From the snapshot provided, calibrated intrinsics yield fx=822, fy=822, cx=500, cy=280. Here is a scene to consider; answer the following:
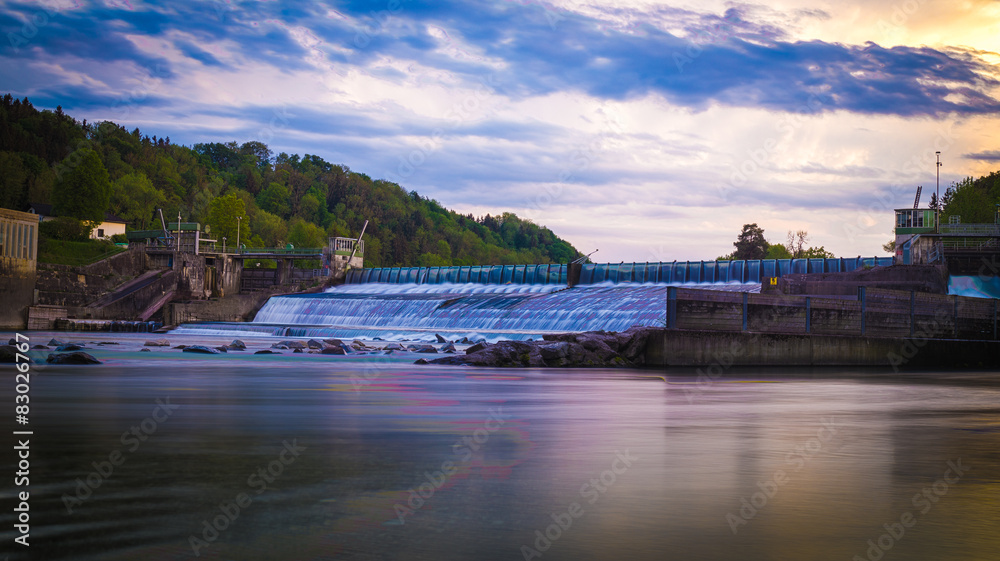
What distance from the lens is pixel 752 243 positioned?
114 meters

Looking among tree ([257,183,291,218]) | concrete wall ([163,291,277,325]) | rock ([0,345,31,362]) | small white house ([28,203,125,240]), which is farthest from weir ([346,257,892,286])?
tree ([257,183,291,218])

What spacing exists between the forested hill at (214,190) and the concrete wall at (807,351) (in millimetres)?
67443

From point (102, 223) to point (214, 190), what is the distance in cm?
4962

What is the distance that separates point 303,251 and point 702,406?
77.7m

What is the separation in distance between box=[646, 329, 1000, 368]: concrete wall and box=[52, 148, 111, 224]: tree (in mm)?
77262

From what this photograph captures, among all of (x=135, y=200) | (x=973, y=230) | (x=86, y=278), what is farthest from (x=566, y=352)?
(x=135, y=200)

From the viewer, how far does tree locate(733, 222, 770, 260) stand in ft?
372

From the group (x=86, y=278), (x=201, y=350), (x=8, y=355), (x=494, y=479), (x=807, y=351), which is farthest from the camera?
(x=86, y=278)

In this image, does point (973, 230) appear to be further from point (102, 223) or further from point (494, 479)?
point (102, 223)

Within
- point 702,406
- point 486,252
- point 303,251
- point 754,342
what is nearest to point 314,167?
point 486,252

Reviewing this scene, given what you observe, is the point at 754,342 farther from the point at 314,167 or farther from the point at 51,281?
the point at 314,167

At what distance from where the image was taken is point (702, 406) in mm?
13961

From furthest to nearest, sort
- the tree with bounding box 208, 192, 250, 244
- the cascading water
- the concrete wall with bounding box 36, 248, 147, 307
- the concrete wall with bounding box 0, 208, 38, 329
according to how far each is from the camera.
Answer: the tree with bounding box 208, 192, 250, 244 < the concrete wall with bounding box 36, 248, 147, 307 < the concrete wall with bounding box 0, 208, 38, 329 < the cascading water

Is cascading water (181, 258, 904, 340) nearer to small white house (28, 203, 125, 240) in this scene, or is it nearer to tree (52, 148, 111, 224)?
tree (52, 148, 111, 224)
